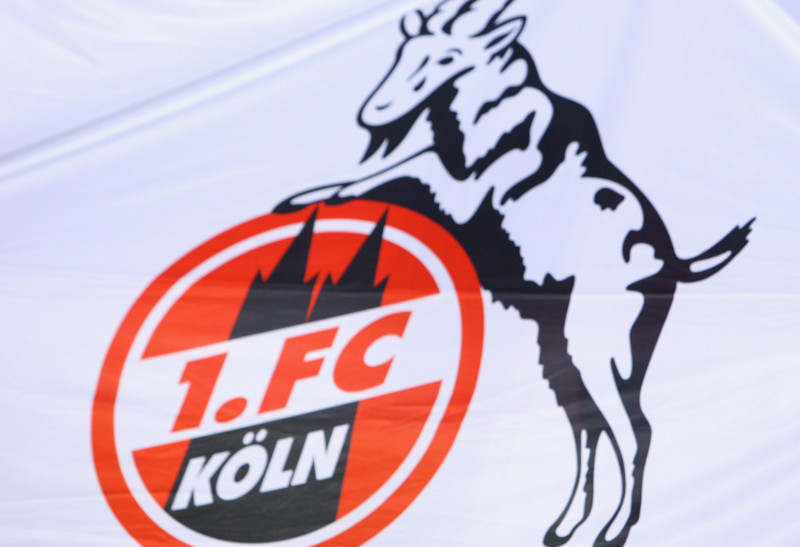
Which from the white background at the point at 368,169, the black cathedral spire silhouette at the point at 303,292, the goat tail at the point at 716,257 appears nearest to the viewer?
the white background at the point at 368,169

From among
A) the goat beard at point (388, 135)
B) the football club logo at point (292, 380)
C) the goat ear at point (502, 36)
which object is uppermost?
the goat ear at point (502, 36)

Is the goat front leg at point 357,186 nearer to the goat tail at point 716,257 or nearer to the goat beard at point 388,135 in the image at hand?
the goat beard at point 388,135

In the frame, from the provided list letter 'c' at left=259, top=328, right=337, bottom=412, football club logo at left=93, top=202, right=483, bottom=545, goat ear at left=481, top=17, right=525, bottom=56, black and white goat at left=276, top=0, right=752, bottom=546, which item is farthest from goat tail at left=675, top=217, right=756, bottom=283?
letter 'c' at left=259, top=328, right=337, bottom=412

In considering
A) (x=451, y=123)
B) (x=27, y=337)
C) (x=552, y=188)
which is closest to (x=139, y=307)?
(x=27, y=337)

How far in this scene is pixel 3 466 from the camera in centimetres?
122

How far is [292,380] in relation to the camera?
1.35 m

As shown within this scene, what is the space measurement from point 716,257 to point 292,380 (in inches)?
30.8

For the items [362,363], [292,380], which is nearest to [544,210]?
[362,363]

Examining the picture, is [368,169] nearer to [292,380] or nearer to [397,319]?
[397,319]

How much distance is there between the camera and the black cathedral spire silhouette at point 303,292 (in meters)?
1.33

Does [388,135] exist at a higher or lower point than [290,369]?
higher

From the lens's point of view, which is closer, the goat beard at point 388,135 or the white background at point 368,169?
the white background at point 368,169

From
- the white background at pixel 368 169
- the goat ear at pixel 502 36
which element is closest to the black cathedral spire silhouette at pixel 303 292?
the white background at pixel 368 169

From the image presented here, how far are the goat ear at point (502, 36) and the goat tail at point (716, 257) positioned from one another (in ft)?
1.63
